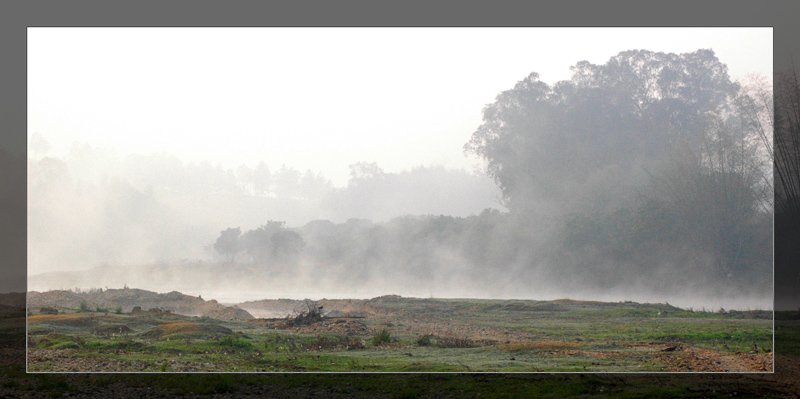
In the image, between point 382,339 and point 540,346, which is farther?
point 382,339

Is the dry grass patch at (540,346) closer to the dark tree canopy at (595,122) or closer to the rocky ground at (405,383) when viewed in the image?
the rocky ground at (405,383)

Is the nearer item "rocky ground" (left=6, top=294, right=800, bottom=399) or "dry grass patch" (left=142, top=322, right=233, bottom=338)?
"rocky ground" (left=6, top=294, right=800, bottom=399)

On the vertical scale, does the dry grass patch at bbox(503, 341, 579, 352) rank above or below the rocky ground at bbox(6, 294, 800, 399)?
above

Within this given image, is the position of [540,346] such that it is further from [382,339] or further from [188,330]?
[188,330]

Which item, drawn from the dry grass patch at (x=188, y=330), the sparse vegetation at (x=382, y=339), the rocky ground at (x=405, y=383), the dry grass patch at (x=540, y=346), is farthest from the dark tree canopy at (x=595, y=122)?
the dry grass patch at (x=188, y=330)

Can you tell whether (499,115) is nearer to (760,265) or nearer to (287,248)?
(287,248)

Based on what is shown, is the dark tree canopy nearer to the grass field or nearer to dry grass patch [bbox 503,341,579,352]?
the grass field

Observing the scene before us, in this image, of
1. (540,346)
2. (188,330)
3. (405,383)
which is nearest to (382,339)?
(405,383)

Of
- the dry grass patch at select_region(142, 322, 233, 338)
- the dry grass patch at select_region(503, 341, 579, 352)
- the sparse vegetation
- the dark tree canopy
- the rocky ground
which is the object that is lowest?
the rocky ground

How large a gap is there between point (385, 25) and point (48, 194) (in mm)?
6880

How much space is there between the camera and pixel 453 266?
11664 mm

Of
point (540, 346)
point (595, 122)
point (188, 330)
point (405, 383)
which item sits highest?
point (595, 122)

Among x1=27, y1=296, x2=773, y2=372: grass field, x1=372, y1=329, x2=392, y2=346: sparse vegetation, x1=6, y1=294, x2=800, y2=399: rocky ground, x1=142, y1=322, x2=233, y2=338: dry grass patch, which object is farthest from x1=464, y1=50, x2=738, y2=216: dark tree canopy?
x1=142, y1=322, x2=233, y2=338: dry grass patch

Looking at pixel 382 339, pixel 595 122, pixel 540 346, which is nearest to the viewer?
pixel 540 346
